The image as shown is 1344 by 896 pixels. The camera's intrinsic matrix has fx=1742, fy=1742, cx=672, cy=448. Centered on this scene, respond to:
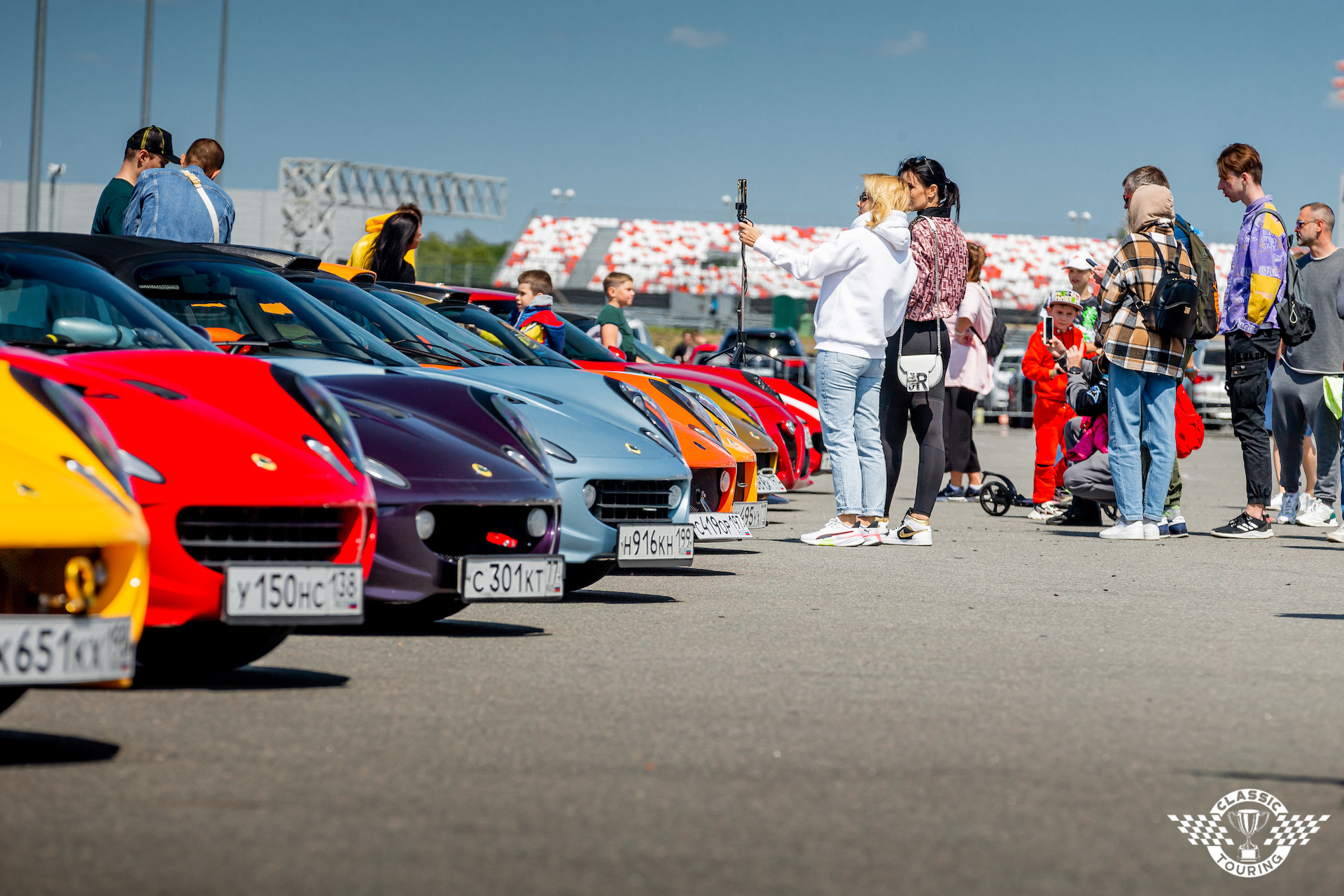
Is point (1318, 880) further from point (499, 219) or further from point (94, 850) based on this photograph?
point (499, 219)

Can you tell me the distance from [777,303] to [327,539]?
50.8 meters

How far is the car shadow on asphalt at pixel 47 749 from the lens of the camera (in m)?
3.98

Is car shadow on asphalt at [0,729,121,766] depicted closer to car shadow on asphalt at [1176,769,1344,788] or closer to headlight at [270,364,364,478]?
headlight at [270,364,364,478]

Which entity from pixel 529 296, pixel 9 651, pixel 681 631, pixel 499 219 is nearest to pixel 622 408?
pixel 681 631

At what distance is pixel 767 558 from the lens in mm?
9227

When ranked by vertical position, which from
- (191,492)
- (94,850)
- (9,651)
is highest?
(191,492)

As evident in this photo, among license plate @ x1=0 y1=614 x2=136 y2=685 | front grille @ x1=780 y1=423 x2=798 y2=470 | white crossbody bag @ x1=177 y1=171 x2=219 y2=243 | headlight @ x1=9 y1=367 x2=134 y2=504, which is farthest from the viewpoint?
front grille @ x1=780 y1=423 x2=798 y2=470

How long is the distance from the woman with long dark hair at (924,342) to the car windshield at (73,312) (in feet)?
16.3

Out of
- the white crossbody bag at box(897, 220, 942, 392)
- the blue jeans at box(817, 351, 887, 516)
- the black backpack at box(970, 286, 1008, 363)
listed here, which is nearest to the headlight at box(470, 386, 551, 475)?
the blue jeans at box(817, 351, 887, 516)

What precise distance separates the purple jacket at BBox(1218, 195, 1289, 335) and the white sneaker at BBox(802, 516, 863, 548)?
10.2 ft

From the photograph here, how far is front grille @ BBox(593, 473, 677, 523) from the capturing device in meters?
7.04

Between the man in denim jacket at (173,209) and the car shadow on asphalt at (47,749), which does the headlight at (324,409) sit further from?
the man in denim jacket at (173,209)

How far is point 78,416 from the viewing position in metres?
4.17

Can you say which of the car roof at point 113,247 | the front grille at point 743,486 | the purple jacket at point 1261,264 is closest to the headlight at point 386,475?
the car roof at point 113,247
